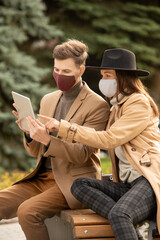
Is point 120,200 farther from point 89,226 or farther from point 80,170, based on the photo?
point 80,170

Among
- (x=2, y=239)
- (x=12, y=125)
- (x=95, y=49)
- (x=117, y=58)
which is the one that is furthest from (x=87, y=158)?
(x=95, y=49)

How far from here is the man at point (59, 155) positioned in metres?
3.71

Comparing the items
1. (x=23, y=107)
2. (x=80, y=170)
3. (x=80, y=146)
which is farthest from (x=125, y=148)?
(x=23, y=107)

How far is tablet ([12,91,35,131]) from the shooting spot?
11.9 feet

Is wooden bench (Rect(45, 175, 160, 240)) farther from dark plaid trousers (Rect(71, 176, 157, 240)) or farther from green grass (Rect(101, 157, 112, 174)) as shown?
green grass (Rect(101, 157, 112, 174))

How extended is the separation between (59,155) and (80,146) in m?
0.19

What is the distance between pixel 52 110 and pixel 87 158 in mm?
597

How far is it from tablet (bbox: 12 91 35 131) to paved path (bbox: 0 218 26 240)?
1.53m

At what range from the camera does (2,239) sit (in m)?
4.75

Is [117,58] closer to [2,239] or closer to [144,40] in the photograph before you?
[2,239]

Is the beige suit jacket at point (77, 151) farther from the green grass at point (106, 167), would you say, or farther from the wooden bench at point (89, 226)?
the green grass at point (106, 167)

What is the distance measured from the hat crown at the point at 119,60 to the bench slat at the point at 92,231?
4.16 ft

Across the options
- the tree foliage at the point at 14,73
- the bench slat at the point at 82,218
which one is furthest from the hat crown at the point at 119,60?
the tree foliage at the point at 14,73

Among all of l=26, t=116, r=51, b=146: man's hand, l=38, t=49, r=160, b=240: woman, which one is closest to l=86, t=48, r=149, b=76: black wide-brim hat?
l=38, t=49, r=160, b=240: woman
